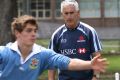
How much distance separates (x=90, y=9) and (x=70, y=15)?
2630 inches

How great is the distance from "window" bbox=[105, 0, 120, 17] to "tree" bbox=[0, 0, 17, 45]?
5161 centimetres

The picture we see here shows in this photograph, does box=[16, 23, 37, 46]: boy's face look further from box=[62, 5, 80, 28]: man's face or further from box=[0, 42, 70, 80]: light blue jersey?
box=[62, 5, 80, 28]: man's face

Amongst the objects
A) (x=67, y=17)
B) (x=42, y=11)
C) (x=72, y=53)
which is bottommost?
(x=42, y=11)

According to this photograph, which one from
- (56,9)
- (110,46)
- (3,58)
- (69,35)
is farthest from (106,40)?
(56,9)

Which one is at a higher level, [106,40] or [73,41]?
[73,41]

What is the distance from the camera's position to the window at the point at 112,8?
7206 centimetres

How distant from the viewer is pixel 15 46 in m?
5.83

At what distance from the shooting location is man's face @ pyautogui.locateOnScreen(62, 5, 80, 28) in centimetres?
720

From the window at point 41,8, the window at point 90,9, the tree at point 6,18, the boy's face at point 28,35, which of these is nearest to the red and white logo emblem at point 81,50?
the boy's face at point 28,35

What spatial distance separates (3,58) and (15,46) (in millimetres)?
199

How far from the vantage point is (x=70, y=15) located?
23.6ft

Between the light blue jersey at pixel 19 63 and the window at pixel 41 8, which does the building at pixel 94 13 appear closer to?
the window at pixel 41 8

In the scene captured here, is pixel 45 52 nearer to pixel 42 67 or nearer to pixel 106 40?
pixel 42 67

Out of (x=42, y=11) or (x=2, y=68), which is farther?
(x=42, y=11)
